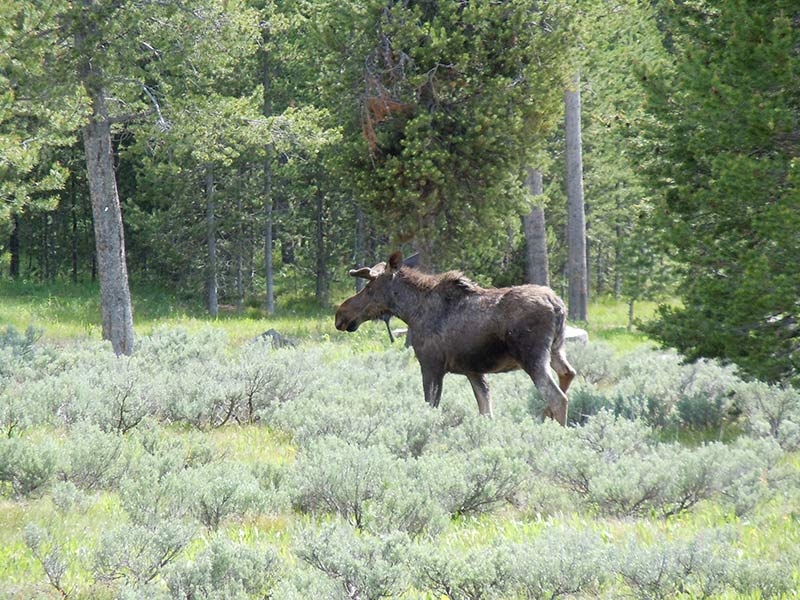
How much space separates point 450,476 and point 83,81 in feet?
35.0

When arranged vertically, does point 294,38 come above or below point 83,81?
above

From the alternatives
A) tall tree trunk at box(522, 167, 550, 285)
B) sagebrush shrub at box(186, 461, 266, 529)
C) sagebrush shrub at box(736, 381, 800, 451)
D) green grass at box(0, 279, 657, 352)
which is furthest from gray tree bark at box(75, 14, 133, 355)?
tall tree trunk at box(522, 167, 550, 285)

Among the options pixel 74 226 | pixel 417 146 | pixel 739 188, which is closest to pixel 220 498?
pixel 739 188

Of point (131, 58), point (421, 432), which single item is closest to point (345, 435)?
point (421, 432)

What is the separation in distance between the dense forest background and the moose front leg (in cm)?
292

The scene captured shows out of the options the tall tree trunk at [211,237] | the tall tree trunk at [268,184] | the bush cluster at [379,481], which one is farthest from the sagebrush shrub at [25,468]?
the tall tree trunk at [268,184]

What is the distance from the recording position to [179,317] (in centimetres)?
2517

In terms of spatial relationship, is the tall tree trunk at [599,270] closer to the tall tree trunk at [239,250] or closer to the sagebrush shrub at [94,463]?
the tall tree trunk at [239,250]

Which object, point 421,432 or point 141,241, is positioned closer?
point 421,432

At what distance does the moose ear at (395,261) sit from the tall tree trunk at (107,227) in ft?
21.1

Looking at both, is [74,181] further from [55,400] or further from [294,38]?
[55,400]

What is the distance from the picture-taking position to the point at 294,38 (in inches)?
1083

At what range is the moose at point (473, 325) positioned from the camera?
29.2 ft

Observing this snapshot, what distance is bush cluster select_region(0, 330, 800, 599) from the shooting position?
4.50 meters
